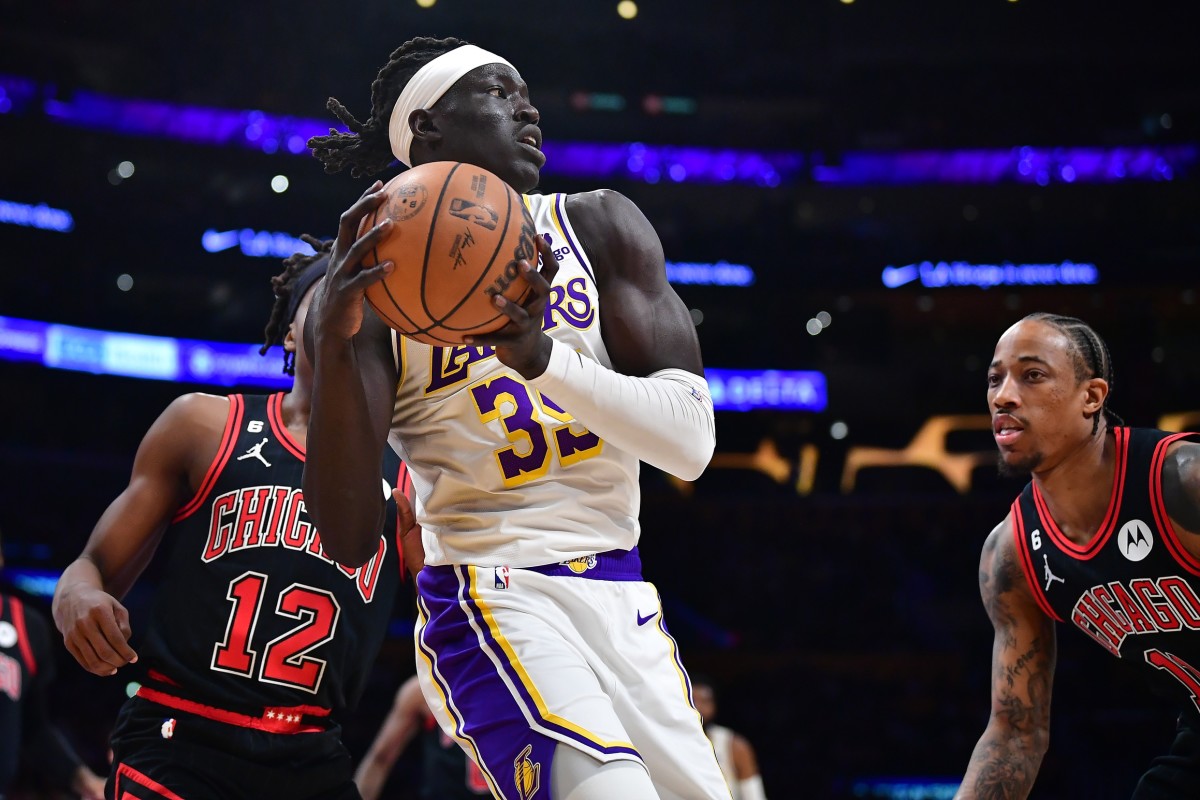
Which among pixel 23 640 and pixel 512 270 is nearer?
pixel 512 270

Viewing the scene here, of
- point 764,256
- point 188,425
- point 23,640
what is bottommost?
point 23,640

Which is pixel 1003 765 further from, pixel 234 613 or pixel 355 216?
pixel 355 216

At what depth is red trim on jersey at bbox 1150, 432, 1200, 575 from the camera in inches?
134

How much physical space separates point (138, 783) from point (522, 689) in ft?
4.72

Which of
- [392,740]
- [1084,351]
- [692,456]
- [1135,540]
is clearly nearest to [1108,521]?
[1135,540]

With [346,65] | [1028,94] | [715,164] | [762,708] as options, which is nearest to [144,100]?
[346,65]

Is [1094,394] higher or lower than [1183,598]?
higher

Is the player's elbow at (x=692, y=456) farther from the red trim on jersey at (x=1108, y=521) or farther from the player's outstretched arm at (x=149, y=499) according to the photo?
the red trim on jersey at (x=1108, y=521)

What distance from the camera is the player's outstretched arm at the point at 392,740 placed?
6074 millimetres

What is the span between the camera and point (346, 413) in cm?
227

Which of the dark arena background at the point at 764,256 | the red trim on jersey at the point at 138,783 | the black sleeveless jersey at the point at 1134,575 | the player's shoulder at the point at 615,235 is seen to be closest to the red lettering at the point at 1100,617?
the black sleeveless jersey at the point at 1134,575

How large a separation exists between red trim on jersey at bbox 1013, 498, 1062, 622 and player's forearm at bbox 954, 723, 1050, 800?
383 millimetres

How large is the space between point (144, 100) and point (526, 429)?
16.6m

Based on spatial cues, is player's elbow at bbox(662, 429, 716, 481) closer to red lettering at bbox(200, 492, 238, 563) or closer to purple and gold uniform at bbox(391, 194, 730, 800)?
purple and gold uniform at bbox(391, 194, 730, 800)
